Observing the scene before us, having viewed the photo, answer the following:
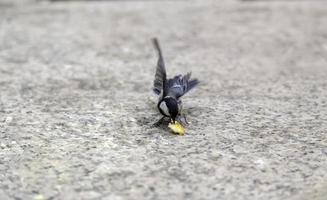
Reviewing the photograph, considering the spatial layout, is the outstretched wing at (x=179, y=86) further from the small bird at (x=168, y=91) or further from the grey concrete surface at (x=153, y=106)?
the grey concrete surface at (x=153, y=106)

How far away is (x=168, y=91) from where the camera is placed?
2.36 m

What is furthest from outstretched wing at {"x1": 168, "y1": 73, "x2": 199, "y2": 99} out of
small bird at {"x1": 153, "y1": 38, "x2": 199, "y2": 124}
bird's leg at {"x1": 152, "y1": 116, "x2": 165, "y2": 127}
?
bird's leg at {"x1": 152, "y1": 116, "x2": 165, "y2": 127}

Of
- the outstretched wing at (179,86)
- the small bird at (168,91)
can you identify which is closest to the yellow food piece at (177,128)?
the small bird at (168,91)

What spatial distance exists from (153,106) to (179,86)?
21cm

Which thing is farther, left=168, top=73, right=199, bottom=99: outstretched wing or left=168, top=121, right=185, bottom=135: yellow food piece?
left=168, top=73, right=199, bottom=99: outstretched wing

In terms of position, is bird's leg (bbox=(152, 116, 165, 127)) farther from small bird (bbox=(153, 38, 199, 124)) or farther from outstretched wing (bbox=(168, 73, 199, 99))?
outstretched wing (bbox=(168, 73, 199, 99))

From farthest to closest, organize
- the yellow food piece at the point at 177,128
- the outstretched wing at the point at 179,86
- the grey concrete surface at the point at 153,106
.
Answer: the outstretched wing at the point at 179,86 < the yellow food piece at the point at 177,128 < the grey concrete surface at the point at 153,106

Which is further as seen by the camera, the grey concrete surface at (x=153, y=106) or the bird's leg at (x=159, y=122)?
the bird's leg at (x=159, y=122)

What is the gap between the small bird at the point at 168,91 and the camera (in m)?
2.29

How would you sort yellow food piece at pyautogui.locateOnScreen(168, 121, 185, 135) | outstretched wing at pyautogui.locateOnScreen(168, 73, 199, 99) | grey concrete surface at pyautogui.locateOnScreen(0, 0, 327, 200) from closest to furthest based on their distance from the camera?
grey concrete surface at pyautogui.locateOnScreen(0, 0, 327, 200)
yellow food piece at pyautogui.locateOnScreen(168, 121, 185, 135)
outstretched wing at pyautogui.locateOnScreen(168, 73, 199, 99)

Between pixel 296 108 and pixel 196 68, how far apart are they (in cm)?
79

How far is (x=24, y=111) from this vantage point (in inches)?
98.6

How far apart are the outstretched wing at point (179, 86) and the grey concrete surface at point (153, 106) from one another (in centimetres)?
12

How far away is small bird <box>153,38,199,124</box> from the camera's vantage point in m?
2.29
